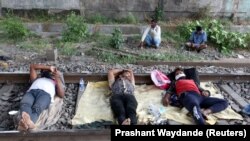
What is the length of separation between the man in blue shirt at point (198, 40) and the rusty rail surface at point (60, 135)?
6162 millimetres

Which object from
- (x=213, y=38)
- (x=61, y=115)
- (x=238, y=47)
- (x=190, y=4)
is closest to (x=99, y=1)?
(x=190, y=4)

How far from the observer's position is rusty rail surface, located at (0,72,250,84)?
6.80 meters

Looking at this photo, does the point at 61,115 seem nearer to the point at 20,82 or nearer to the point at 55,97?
the point at 55,97

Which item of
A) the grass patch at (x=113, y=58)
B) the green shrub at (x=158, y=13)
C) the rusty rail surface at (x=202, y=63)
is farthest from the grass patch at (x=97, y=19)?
the rusty rail surface at (x=202, y=63)

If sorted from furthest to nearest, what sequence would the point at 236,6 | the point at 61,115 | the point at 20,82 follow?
the point at 236,6 → the point at 20,82 → the point at 61,115

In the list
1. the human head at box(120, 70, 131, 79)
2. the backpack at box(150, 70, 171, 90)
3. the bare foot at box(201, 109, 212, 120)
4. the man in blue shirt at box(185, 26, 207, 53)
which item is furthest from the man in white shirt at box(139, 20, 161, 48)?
the bare foot at box(201, 109, 212, 120)

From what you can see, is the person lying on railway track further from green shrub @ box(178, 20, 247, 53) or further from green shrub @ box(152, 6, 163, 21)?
green shrub @ box(152, 6, 163, 21)

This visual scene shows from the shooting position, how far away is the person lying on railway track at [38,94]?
4.97 meters

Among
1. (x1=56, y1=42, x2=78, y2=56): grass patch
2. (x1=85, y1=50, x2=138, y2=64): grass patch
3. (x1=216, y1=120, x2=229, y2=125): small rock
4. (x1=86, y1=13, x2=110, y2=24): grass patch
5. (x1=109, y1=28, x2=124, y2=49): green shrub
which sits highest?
(x1=86, y1=13, x2=110, y2=24): grass patch

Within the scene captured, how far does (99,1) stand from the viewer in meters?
12.0

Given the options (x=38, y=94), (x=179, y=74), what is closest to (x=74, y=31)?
(x=179, y=74)

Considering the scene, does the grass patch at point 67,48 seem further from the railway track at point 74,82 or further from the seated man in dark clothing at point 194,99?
the seated man in dark clothing at point 194,99

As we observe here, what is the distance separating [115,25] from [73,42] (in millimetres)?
1799

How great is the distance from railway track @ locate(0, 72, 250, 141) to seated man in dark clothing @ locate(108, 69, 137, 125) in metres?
0.43
